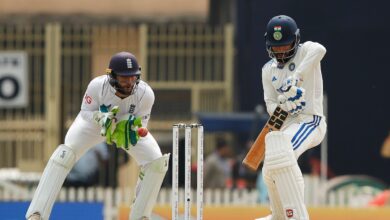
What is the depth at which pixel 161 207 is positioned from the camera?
15328mm

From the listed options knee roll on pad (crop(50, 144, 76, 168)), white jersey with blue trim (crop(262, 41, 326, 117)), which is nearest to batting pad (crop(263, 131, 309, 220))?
white jersey with blue trim (crop(262, 41, 326, 117))

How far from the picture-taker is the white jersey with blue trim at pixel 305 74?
1241cm

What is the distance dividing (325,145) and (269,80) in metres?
9.84

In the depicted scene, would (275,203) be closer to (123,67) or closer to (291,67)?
(291,67)

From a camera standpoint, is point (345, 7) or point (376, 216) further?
point (345, 7)

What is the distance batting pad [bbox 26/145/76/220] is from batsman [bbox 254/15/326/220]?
72.1 inches

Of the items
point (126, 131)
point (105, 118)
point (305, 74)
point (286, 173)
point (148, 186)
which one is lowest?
point (148, 186)

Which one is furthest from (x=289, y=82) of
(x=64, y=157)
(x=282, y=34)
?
(x=64, y=157)

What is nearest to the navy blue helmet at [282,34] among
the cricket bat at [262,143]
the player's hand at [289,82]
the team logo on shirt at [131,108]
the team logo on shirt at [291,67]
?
the team logo on shirt at [291,67]

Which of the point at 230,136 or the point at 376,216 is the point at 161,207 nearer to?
the point at 376,216

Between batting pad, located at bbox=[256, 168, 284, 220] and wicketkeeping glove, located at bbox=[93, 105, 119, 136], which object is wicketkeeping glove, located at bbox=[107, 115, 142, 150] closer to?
wicketkeeping glove, located at bbox=[93, 105, 119, 136]

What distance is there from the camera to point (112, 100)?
41.9 ft

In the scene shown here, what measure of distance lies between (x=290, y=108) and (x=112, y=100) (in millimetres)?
1656

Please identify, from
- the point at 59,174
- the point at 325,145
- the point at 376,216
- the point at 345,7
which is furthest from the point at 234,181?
the point at 59,174
